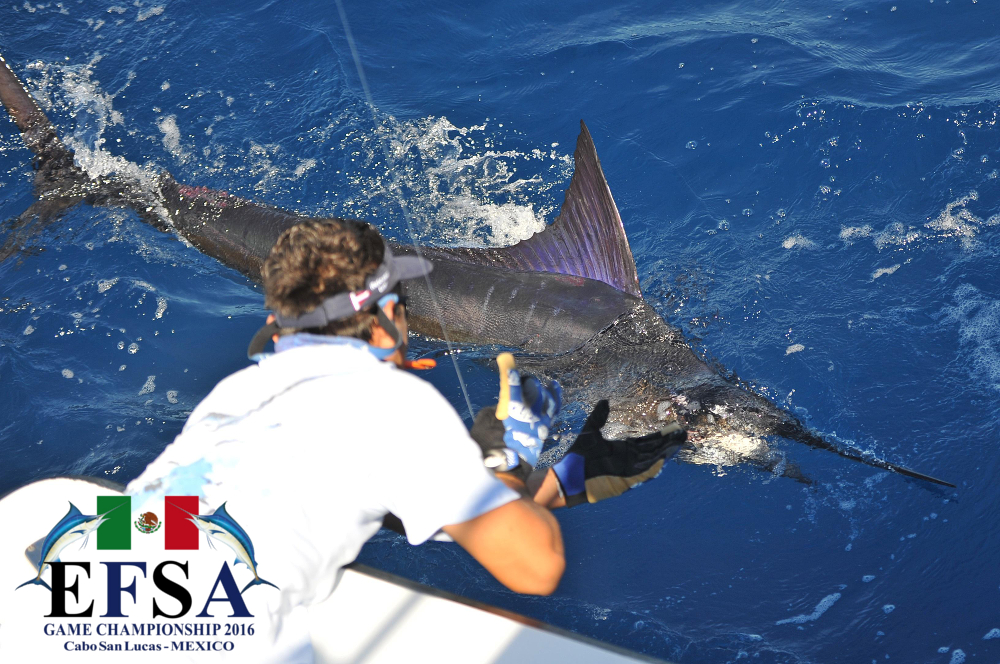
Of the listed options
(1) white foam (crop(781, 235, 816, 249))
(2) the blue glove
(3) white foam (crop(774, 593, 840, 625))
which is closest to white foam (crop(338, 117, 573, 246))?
(1) white foam (crop(781, 235, 816, 249))

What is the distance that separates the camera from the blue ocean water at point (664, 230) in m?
2.72

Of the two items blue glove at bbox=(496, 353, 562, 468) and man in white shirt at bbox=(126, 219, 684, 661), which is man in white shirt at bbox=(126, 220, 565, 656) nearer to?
man in white shirt at bbox=(126, 219, 684, 661)

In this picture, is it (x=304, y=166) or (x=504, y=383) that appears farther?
(x=304, y=166)

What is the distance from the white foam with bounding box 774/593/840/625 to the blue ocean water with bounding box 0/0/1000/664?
0.03ft

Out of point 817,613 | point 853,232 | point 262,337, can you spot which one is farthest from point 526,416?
point 853,232

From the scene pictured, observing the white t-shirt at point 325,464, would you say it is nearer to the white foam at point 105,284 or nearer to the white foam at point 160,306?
the white foam at point 160,306

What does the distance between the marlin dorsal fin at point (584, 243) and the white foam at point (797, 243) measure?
0.99m

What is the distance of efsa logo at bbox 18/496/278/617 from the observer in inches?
56.1

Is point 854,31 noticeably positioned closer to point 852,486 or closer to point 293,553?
point 852,486

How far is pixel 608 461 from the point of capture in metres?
2.01

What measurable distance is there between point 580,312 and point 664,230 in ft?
3.82

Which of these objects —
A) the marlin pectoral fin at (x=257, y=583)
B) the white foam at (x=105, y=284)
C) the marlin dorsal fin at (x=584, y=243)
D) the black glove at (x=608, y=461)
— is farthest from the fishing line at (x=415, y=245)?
the white foam at (x=105, y=284)

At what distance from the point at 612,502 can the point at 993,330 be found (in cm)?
195

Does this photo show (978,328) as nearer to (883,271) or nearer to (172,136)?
(883,271)
